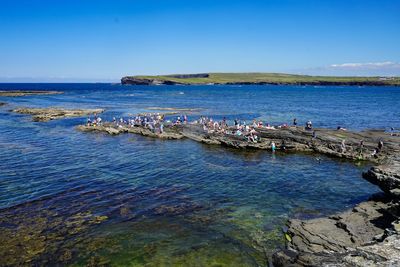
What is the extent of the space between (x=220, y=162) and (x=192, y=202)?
14.2m

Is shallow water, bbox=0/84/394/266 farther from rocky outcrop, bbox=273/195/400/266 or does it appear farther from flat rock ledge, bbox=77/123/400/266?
flat rock ledge, bbox=77/123/400/266

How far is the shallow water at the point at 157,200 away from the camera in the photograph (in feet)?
65.7

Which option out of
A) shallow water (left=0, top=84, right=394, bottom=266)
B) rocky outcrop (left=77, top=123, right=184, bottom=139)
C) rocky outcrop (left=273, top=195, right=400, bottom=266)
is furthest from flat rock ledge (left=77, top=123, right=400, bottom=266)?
rocky outcrop (left=77, top=123, right=184, bottom=139)

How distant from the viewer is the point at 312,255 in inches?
579

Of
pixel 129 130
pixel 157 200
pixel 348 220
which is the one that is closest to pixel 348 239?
pixel 348 220

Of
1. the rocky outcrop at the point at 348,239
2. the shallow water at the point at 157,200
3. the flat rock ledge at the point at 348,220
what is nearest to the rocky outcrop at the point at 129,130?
the flat rock ledge at the point at 348,220

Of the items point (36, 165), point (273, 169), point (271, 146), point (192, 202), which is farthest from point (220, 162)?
point (36, 165)

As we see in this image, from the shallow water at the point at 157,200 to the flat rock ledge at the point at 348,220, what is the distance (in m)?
1.83

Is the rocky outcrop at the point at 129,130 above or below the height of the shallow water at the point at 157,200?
above

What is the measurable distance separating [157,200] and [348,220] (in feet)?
46.9

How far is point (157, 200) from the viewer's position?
28.2 m

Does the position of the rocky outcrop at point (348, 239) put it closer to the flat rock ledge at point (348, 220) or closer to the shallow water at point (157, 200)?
the flat rock ledge at point (348, 220)

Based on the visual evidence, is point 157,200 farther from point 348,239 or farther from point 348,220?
point 348,239

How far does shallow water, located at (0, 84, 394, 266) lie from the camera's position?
20031 mm
